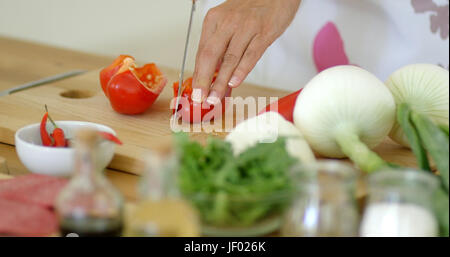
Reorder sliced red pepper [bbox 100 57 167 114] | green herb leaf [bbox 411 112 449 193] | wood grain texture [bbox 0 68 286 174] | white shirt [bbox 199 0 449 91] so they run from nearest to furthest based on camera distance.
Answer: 1. green herb leaf [bbox 411 112 449 193]
2. wood grain texture [bbox 0 68 286 174]
3. sliced red pepper [bbox 100 57 167 114]
4. white shirt [bbox 199 0 449 91]

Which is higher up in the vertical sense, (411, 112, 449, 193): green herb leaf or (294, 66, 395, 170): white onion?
(294, 66, 395, 170): white onion

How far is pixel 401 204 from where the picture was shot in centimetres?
82

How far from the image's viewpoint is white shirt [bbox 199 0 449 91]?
6.05 ft

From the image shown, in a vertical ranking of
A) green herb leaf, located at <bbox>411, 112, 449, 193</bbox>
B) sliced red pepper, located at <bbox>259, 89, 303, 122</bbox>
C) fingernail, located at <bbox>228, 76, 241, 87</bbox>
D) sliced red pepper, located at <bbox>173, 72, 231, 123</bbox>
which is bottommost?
green herb leaf, located at <bbox>411, 112, 449, 193</bbox>

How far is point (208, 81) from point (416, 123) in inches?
26.1

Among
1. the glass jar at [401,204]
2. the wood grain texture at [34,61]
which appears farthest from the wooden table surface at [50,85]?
the glass jar at [401,204]

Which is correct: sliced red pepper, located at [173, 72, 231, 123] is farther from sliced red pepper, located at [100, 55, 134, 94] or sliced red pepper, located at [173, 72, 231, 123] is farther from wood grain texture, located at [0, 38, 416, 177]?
sliced red pepper, located at [100, 55, 134, 94]

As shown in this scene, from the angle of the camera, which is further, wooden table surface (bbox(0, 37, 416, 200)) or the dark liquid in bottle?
wooden table surface (bbox(0, 37, 416, 200))

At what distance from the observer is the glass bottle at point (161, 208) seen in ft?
2.20

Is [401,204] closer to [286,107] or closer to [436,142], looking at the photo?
[436,142]

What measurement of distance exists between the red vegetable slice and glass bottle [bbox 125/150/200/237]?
17 centimetres

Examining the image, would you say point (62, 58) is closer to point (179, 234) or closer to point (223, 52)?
point (223, 52)

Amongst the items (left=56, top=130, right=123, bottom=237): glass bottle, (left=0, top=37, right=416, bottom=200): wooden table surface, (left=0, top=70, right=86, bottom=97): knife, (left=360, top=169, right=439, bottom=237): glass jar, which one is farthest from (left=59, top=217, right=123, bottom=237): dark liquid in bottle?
(left=0, top=70, right=86, bottom=97): knife

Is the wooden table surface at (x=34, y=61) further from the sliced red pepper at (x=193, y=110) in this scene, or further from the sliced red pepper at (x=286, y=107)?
the sliced red pepper at (x=286, y=107)
